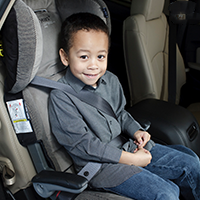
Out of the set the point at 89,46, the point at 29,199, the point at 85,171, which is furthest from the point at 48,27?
the point at 29,199

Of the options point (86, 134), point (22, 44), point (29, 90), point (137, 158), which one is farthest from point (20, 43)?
point (137, 158)

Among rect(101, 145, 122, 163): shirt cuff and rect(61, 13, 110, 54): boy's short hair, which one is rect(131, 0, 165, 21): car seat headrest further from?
rect(101, 145, 122, 163): shirt cuff

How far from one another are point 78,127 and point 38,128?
175mm

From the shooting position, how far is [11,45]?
870mm

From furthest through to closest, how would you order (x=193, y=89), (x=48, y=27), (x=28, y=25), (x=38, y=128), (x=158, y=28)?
(x=193, y=89) → (x=158, y=28) → (x=48, y=27) → (x=38, y=128) → (x=28, y=25)

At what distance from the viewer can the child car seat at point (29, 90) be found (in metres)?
0.87

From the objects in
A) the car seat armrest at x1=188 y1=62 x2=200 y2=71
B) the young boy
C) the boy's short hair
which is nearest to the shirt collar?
the young boy

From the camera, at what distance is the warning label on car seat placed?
0.98m

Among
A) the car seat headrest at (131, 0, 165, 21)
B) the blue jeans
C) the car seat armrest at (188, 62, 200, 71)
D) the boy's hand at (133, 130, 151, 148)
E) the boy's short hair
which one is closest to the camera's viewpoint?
the blue jeans

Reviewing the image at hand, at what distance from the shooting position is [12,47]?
34.3 inches

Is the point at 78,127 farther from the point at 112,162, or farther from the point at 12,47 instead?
the point at 12,47

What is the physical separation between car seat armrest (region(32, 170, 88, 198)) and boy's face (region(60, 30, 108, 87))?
44 centimetres

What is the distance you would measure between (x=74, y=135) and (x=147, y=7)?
119cm

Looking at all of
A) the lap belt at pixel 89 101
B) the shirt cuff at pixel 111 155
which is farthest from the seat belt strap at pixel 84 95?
the shirt cuff at pixel 111 155
